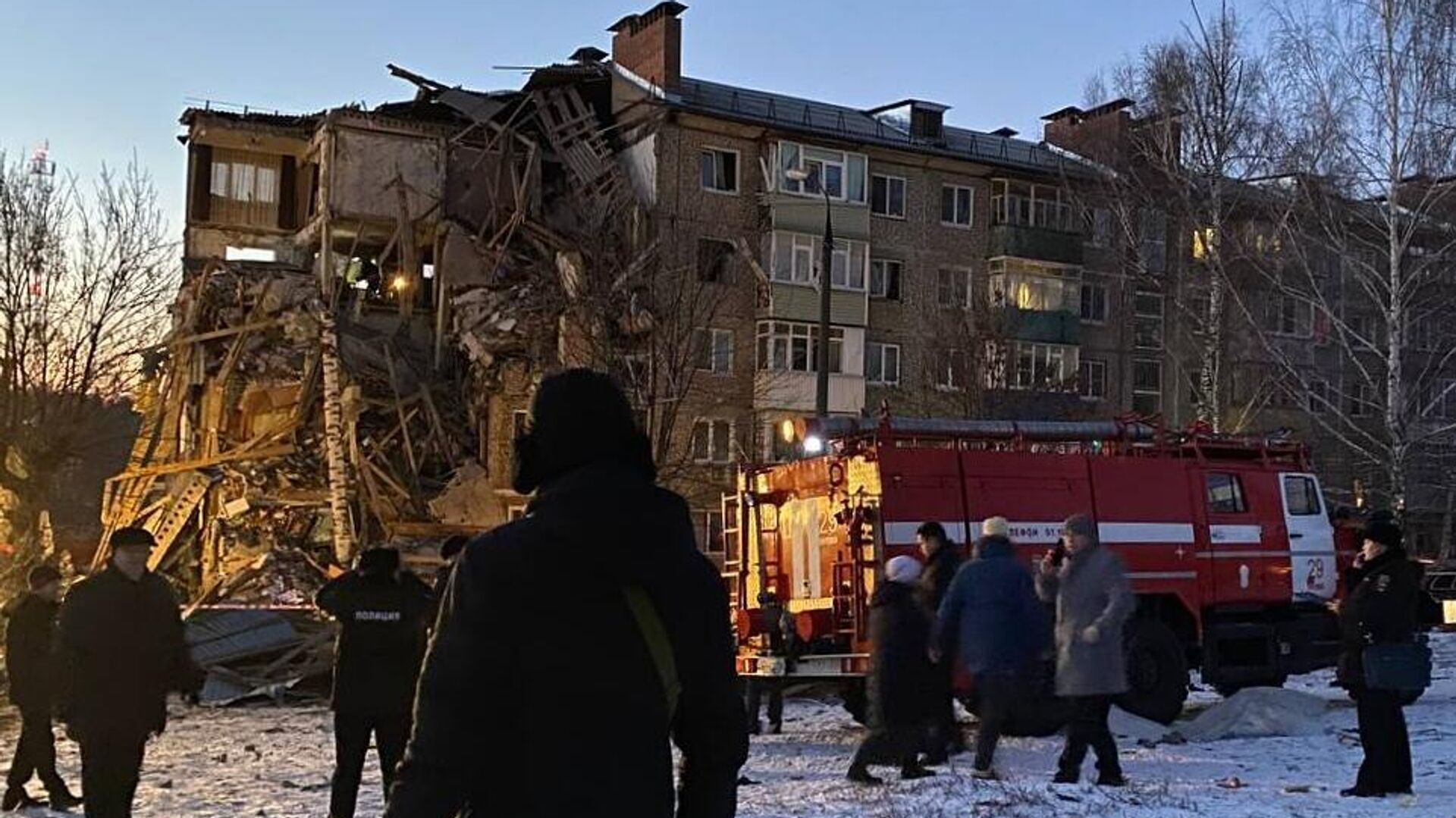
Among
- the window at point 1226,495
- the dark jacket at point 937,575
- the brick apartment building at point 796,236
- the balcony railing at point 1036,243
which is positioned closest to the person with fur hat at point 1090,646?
the dark jacket at point 937,575

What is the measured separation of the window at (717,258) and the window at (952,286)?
7.44 meters

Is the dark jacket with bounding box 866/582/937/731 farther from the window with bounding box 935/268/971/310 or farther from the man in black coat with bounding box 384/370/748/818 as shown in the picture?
the window with bounding box 935/268/971/310

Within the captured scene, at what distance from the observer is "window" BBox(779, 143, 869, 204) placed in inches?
1594

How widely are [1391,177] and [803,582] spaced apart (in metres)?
14.7

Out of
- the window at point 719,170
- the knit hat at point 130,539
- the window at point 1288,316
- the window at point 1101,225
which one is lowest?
the knit hat at point 130,539

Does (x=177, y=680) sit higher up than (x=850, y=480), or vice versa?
(x=850, y=480)

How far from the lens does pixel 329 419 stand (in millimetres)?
29844

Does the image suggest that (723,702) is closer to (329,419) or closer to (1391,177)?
(1391,177)

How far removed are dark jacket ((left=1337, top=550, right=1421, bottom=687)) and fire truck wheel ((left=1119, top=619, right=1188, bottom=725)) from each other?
5286 millimetres

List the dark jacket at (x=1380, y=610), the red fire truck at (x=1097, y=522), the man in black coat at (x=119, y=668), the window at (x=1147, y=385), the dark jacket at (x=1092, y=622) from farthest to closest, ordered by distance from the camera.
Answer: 1. the window at (x=1147, y=385)
2. the red fire truck at (x=1097, y=522)
3. the dark jacket at (x=1092, y=622)
4. the dark jacket at (x=1380, y=610)
5. the man in black coat at (x=119, y=668)

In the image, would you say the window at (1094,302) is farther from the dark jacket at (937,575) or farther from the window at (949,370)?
the dark jacket at (937,575)

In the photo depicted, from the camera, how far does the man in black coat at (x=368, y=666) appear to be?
825cm

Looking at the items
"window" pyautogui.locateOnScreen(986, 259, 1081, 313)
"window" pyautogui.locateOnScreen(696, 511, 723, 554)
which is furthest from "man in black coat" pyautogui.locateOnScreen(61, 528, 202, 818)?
"window" pyautogui.locateOnScreen(986, 259, 1081, 313)

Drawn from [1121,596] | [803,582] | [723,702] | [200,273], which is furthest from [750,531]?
[200,273]
